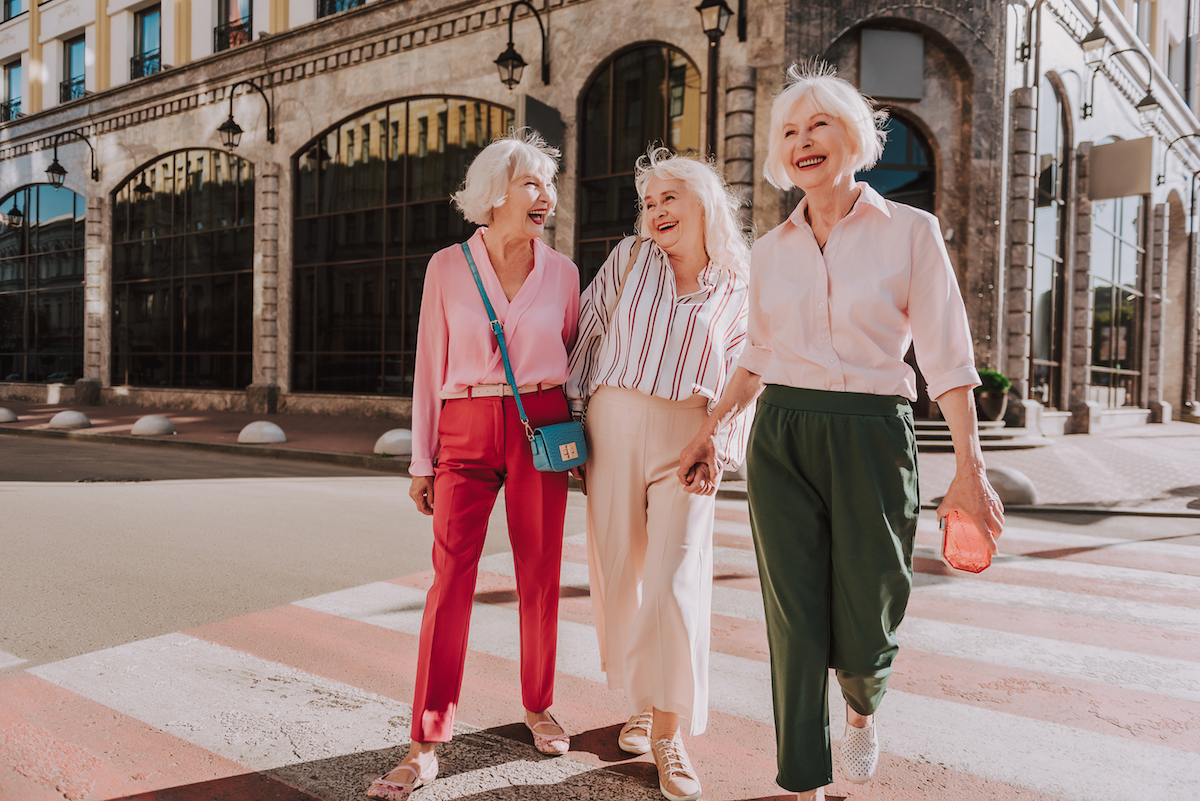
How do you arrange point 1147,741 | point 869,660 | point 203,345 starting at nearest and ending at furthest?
point 869,660, point 1147,741, point 203,345

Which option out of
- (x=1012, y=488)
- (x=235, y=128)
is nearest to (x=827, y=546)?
(x=1012, y=488)

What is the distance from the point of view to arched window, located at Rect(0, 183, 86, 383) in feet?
85.0

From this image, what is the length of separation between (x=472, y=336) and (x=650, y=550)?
3.08 ft

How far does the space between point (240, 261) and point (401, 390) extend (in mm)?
6702

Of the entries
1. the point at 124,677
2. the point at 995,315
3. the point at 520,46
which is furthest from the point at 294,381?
the point at 124,677

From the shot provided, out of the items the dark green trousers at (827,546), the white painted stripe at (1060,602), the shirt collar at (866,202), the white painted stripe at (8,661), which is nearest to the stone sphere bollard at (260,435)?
the white painted stripe at (8,661)

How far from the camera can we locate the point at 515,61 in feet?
44.8

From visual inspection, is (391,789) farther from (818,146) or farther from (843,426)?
(818,146)

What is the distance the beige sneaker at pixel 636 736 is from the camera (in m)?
2.79

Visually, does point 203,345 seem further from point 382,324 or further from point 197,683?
point 197,683

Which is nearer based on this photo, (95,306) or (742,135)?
(742,135)

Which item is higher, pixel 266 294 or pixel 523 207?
pixel 266 294

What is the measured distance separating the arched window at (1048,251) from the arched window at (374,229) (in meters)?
11.1

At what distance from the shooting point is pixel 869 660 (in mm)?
2201
